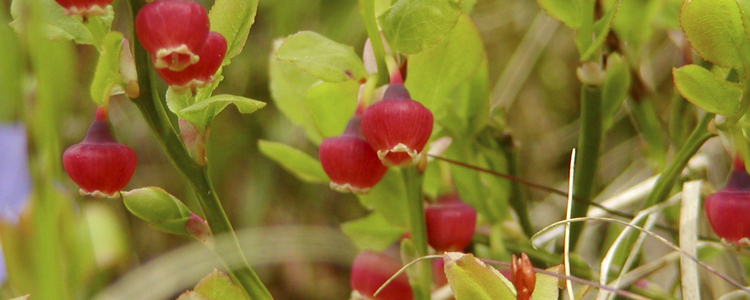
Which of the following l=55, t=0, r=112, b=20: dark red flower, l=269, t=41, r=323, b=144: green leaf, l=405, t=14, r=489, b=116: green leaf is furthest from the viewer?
l=269, t=41, r=323, b=144: green leaf

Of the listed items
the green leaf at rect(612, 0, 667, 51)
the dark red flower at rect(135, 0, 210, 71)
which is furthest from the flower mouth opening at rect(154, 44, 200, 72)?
the green leaf at rect(612, 0, 667, 51)

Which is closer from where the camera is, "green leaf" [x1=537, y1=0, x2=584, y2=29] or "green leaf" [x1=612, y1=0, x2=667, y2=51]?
"green leaf" [x1=537, y1=0, x2=584, y2=29]

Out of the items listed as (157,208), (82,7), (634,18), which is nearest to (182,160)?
(157,208)

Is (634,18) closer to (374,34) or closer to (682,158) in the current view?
(682,158)

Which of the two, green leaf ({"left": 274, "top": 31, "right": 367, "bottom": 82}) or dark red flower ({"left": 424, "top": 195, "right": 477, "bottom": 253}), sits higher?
green leaf ({"left": 274, "top": 31, "right": 367, "bottom": 82})

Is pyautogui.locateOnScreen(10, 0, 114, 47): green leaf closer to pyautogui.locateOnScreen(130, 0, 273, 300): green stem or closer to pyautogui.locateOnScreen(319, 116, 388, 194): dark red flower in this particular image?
pyautogui.locateOnScreen(130, 0, 273, 300): green stem

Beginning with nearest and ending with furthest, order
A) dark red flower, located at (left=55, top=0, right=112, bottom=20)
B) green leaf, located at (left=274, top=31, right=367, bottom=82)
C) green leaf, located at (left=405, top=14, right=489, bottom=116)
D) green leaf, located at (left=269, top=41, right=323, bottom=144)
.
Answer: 1. dark red flower, located at (left=55, top=0, right=112, bottom=20)
2. green leaf, located at (left=274, top=31, right=367, bottom=82)
3. green leaf, located at (left=405, top=14, right=489, bottom=116)
4. green leaf, located at (left=269, top=41, right=323, bottom=144)

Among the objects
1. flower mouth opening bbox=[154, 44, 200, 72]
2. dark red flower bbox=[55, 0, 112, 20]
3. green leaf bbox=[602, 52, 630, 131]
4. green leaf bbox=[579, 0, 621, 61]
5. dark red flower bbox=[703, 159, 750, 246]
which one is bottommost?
dark red flower bbox=[703, 159, 750, 246]
